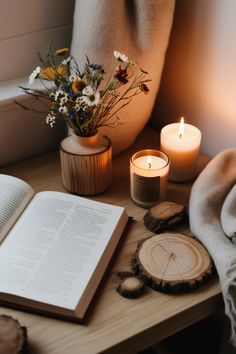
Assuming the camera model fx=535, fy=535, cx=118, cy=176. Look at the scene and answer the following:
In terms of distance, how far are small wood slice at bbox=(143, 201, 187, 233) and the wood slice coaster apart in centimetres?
3

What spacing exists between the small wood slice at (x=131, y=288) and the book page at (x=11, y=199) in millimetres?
232

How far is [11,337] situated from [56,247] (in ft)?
0.64

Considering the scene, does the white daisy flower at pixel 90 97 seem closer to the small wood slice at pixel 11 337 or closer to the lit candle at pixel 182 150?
the lit candle at pixel 182 150

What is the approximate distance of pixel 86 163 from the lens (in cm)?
101

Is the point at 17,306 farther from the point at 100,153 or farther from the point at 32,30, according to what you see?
the point at 32,30

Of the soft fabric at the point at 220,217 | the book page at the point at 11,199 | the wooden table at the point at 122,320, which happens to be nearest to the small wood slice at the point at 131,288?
the wooden table at the point at 122,320

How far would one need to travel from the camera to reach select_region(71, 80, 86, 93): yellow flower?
928 millimetres

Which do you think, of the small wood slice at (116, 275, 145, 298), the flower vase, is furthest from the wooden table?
the flower vase

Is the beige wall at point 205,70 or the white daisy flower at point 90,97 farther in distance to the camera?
the beige wall at point 205,70

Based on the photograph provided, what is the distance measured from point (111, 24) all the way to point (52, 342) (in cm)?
58

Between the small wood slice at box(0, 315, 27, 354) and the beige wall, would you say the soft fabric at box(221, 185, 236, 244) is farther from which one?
the small wood slice at box(0, 315, 27, 354)

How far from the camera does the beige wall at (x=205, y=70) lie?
1.04m

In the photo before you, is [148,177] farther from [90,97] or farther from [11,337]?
[11,337]

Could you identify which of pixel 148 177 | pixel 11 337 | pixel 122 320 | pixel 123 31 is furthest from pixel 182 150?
pixel 11 337
